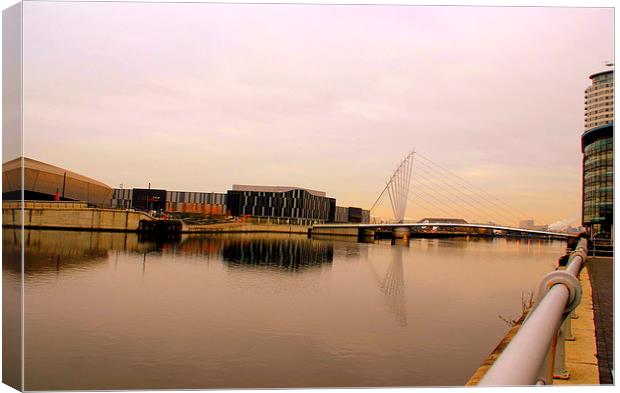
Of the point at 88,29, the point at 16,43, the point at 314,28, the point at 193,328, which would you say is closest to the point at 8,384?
the point at 16,43

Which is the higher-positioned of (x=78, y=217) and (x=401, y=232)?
(x=78, y=217)

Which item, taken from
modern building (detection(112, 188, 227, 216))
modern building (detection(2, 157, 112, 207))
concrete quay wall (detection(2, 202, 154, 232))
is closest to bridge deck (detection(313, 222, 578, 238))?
modern building (detection(112, 188, 227, 216))

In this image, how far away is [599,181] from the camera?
2941 cm

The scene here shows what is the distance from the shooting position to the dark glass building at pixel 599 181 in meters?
27.2

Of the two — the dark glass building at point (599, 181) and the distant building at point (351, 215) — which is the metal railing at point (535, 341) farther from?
the distant building at point (351, 215)

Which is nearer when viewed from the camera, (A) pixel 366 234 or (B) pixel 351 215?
(A) pixel 366 234

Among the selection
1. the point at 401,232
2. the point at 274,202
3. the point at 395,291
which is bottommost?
the point at 401,232

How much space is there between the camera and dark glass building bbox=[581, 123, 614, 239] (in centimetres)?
2717

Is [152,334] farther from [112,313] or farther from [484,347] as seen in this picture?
[484,347]

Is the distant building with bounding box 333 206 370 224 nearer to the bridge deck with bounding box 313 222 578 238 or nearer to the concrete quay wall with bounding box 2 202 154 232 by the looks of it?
the bridge deck with bounding box 313 222 578 238

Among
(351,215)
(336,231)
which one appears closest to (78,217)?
(336,231)

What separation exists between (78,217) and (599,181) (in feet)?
128

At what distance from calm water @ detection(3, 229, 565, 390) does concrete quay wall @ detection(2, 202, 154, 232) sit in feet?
91.6

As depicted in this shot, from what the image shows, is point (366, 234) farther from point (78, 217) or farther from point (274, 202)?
point (78, 217)
